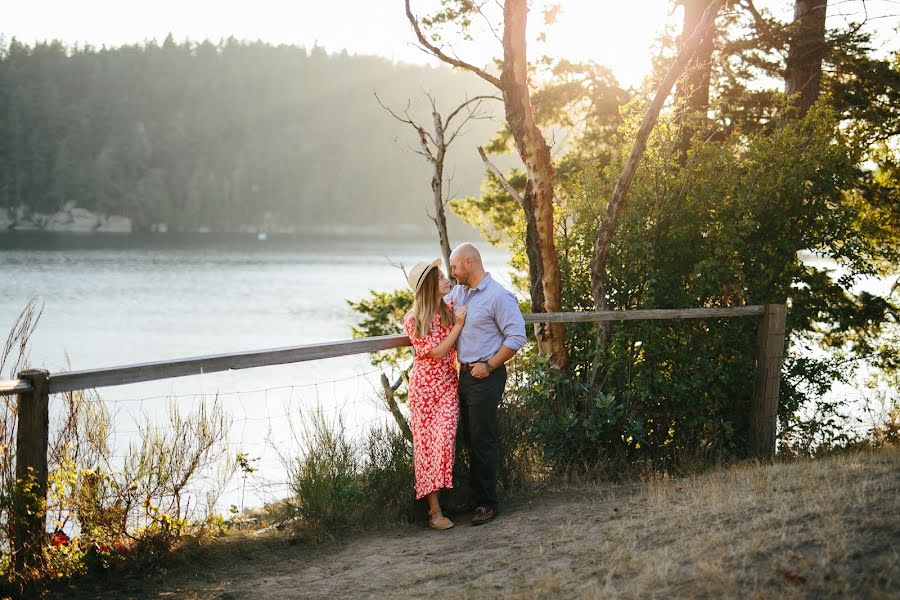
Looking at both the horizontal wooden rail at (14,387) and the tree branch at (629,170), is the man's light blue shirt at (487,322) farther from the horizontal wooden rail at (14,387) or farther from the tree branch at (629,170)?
the horizontal wooden rail at (14,387)

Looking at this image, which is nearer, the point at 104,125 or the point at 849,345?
the point at 849,345

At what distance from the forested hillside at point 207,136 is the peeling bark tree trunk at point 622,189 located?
114 m

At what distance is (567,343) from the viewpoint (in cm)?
797

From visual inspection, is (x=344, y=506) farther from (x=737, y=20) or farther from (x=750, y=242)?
(x=737, y=20)

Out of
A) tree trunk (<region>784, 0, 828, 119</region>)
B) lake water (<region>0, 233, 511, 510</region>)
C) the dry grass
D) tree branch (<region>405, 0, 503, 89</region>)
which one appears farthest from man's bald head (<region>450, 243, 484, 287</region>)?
tree trunk (<region>784, 0, 828, 119</region>)

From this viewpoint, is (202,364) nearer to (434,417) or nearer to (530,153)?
(434,417)

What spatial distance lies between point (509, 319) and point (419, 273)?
0.66 m

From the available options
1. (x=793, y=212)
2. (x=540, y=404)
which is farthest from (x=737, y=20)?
(x=540, y=404)

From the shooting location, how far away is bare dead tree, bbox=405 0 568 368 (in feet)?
26.5

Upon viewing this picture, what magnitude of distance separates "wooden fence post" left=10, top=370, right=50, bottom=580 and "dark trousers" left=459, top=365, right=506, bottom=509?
2.58 metres

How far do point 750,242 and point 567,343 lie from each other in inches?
81.5

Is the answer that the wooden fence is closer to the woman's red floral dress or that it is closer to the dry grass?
the woman's red floral dress

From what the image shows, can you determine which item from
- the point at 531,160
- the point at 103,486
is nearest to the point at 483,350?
the point at 103,486

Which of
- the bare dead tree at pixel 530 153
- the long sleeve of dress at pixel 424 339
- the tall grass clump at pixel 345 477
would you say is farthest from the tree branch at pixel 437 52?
the tall grass clump at pixel 345 477
